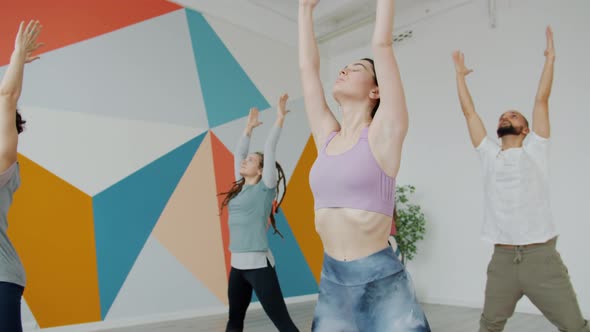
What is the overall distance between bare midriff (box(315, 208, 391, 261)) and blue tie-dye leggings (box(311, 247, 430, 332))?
19 mm

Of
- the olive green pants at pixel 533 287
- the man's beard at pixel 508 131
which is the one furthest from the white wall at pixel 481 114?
the olive green pants at pixel 533 287

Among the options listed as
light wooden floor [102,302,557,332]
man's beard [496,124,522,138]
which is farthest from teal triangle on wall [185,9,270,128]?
man's beard [496,124,522,138]

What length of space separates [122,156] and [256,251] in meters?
2.15

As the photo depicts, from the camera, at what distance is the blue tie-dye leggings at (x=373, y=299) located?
1075 millimetres

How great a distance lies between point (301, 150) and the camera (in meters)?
5.95

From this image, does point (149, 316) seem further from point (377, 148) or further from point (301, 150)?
point (377, 148)

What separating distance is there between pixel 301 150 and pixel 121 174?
2.41 metres

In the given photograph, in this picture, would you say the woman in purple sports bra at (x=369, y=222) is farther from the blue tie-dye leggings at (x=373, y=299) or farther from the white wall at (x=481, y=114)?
the white wall at (x=481, y=114)

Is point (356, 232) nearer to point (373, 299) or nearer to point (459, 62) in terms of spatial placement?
point (373, 299)

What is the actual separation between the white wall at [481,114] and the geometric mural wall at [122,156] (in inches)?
73.0

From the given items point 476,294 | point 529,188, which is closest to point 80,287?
point 529,188

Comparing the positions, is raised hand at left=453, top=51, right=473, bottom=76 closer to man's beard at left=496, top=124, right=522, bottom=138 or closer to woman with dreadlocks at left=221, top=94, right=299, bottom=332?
man's beard at left=496, top=124, right=522, bottom=138

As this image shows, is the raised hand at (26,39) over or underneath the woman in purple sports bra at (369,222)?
over

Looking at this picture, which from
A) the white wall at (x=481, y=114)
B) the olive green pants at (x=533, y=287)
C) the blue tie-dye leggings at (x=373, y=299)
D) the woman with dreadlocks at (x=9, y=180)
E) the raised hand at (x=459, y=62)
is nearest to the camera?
the blue tie-dye leggings at (x=373, y=299)
